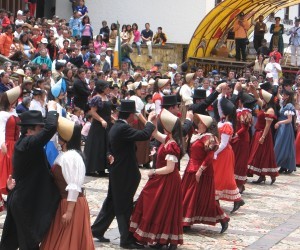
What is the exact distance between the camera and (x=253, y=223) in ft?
42.9

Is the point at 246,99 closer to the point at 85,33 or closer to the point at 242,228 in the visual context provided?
the point at 242,228

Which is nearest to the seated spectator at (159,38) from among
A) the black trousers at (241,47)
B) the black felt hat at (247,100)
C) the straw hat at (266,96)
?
the black trousers at (241,47)

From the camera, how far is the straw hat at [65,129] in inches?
350

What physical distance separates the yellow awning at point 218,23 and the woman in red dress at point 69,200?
2466cm

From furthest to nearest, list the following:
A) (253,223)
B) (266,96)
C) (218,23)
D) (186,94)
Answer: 1. (218,23)
2. (186,94)
3. (266,96)
4. (253,223)

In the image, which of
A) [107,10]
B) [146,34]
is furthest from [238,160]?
[107,10]

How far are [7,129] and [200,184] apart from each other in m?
2.56

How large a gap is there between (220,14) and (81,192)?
994 inches

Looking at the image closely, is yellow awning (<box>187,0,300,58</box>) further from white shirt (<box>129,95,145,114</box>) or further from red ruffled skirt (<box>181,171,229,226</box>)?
red ruffled skirt (<box>181,171,229,226</box>)

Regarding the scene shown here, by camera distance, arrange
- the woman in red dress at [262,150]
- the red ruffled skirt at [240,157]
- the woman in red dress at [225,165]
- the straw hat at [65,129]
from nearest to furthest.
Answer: the straw hat at [65,129] < the woman in red dress at [225,165] < the red ruffled skirt at [240,157] < the woman in red dress at [262,150]

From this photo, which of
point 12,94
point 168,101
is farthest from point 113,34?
point 168,101

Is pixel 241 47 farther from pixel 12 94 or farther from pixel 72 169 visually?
pixel 72 169

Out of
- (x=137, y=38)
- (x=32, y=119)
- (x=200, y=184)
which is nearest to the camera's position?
(x=32, y=119)

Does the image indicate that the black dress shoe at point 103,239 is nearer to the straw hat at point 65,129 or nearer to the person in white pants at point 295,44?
the straw hat at point 65,129
